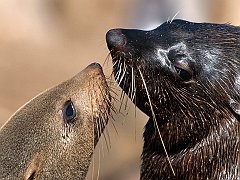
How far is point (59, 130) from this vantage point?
5.43 meters

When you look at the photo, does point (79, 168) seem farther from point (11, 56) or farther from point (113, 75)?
point (11, 56)

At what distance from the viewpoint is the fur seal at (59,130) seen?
17.2 ft

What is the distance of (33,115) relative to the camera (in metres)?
5.37

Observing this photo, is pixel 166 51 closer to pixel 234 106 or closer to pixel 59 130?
pixel 234 106

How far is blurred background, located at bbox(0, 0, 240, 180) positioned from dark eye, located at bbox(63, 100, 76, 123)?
3008mm

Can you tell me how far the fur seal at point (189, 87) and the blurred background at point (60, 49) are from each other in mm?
3232

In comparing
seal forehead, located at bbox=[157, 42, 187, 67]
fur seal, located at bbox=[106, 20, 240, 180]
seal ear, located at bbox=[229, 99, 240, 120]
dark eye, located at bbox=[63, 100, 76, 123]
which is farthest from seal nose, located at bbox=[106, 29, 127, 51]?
seal ear, located at bbox=[229, 99, 240, 120]

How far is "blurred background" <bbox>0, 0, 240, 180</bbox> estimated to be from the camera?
8.88m

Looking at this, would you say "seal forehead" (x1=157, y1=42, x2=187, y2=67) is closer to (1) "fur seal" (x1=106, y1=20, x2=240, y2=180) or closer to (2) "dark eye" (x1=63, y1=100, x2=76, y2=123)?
(1) "fur seal" (x1=106, y1=20, x2=240, y2=180)

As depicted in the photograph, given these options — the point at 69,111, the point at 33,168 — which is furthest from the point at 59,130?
the point at 33,168

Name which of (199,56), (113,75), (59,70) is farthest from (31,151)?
(59,70)

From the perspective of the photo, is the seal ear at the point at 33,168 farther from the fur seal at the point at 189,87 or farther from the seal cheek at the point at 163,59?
the seal cheek at the point at 163,59

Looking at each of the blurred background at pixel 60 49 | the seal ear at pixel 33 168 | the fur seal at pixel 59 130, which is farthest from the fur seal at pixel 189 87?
the blurred background at pixel 60 49

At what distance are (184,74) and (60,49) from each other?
4.56 m
